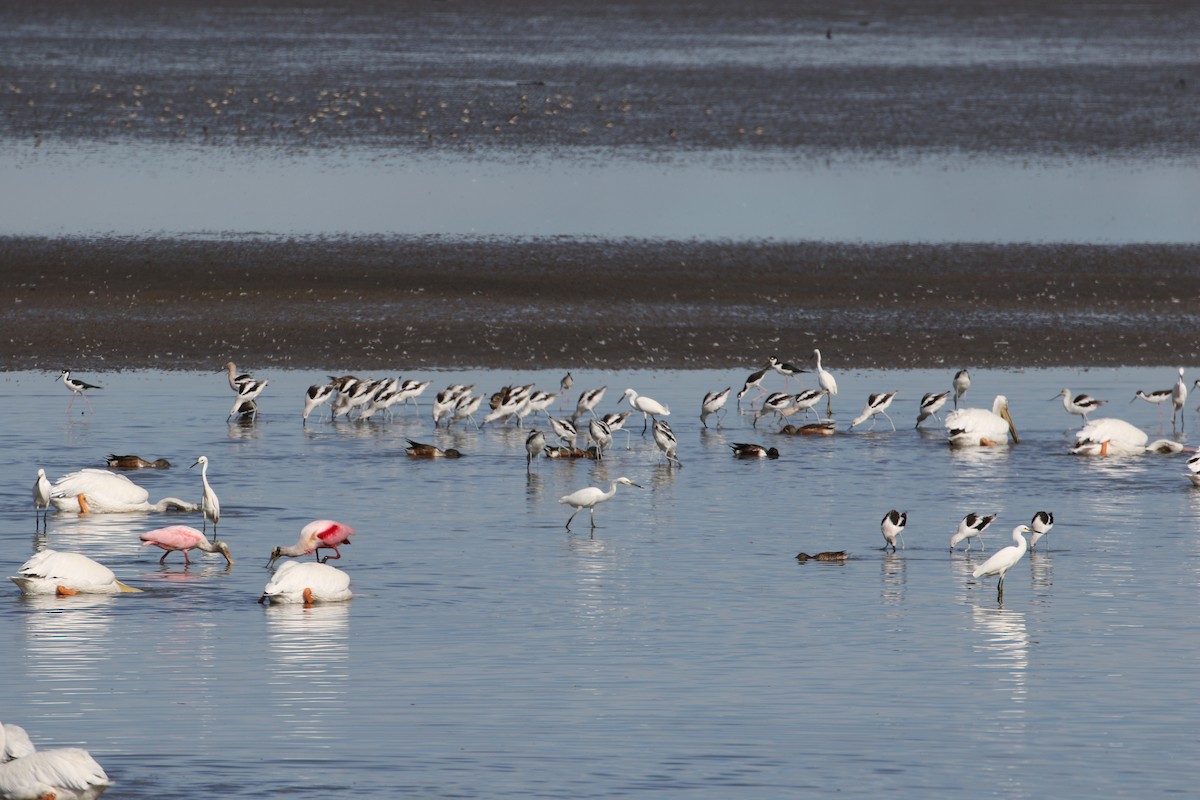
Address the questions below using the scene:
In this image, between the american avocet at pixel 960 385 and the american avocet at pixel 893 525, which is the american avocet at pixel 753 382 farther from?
the american avocet at pixel 893 525

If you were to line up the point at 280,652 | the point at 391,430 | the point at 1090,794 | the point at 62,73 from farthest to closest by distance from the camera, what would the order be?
the point at 62,73, the point at 391,430, the point at 280,652, the point at 1090,794

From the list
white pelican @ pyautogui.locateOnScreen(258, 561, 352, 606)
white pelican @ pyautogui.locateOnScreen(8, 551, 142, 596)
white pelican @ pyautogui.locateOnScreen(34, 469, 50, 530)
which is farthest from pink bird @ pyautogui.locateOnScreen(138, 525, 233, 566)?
white pelican @ pyautogui.locateOnScreen(34, 469, 50, 530)

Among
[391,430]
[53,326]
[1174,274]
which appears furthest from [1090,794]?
[1174,274]

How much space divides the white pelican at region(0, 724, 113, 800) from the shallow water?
0.34 m

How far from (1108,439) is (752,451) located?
3439mm

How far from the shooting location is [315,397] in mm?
21875

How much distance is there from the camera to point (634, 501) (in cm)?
1800

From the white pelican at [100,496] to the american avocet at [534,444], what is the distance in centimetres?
391

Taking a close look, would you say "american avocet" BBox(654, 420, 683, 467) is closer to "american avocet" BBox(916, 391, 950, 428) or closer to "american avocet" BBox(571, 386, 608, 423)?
"american avocet" BBox(571, 386, 608, 423)

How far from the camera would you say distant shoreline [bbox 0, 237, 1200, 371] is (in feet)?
85.6

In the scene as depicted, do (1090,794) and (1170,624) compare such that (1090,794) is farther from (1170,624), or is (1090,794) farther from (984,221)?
(984,221)

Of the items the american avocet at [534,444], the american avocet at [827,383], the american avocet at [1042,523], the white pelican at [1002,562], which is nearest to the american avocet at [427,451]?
the american avocet at [534,444]

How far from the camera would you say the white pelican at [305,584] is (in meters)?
13.4

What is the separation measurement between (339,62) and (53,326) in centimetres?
2359
